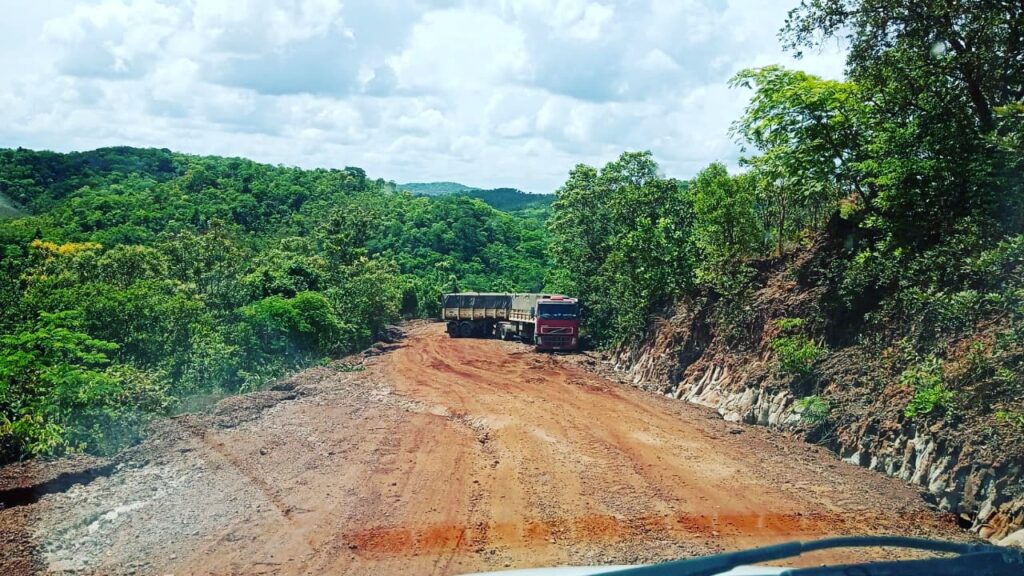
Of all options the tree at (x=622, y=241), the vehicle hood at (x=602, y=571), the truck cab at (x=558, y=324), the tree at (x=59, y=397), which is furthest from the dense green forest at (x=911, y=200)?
the tree at (x=59, y=397)

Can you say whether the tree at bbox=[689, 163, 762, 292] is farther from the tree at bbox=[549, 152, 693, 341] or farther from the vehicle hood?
the vehicle hood

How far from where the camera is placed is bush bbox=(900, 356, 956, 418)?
11.9m

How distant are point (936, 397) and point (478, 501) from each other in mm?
Result: 7399

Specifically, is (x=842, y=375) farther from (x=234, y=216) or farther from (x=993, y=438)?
(x=234, y=216)

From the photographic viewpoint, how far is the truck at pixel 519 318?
110 ft

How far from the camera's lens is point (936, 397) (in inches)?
473

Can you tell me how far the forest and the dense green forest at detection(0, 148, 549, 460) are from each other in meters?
0.09

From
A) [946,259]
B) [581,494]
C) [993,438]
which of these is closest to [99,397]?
[581,494]

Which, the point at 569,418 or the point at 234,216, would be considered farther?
the point at 234,216

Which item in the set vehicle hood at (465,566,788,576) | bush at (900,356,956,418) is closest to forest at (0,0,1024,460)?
bush at (900,356,956,418)

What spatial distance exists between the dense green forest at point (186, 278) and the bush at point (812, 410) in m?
12.9

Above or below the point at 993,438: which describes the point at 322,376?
below

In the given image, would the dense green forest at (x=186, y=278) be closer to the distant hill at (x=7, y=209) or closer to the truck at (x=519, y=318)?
the distant hill at (x=7, y=209)

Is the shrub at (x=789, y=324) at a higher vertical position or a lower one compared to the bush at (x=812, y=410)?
higher
